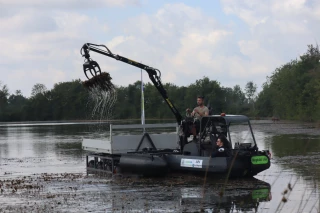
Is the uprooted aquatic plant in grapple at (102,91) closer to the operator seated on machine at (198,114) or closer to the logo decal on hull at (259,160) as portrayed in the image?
the operator seated on machine at (198,114)

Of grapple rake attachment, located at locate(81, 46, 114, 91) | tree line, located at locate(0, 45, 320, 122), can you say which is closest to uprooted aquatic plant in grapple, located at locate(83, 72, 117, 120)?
grapple rake attachment, located at locate(81, 46, 114, 91)

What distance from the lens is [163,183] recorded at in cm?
1897

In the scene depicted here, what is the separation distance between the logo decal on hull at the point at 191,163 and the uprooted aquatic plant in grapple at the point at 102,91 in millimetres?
3647

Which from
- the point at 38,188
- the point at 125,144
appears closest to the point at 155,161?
the point at 125,144

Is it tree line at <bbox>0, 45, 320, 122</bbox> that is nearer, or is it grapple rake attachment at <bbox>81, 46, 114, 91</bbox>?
grapple rake attachment at <bbox>81, 46, 114, 91</bbox>

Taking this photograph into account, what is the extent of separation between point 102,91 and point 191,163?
4440mm

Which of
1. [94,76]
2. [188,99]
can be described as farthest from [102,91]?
[188,99]

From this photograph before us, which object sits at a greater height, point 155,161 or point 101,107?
point 101,107

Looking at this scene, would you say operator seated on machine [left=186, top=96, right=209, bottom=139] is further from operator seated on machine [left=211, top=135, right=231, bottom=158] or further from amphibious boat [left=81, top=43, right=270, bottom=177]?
operator seated on machine [left=211, top=135, right=231, bottom=158]

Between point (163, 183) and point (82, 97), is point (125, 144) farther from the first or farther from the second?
point (82, 97)

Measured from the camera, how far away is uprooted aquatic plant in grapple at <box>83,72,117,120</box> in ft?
72.5

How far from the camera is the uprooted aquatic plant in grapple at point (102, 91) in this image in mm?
22109

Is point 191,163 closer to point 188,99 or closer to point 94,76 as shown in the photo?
point 94,76

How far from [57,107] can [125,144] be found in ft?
328
